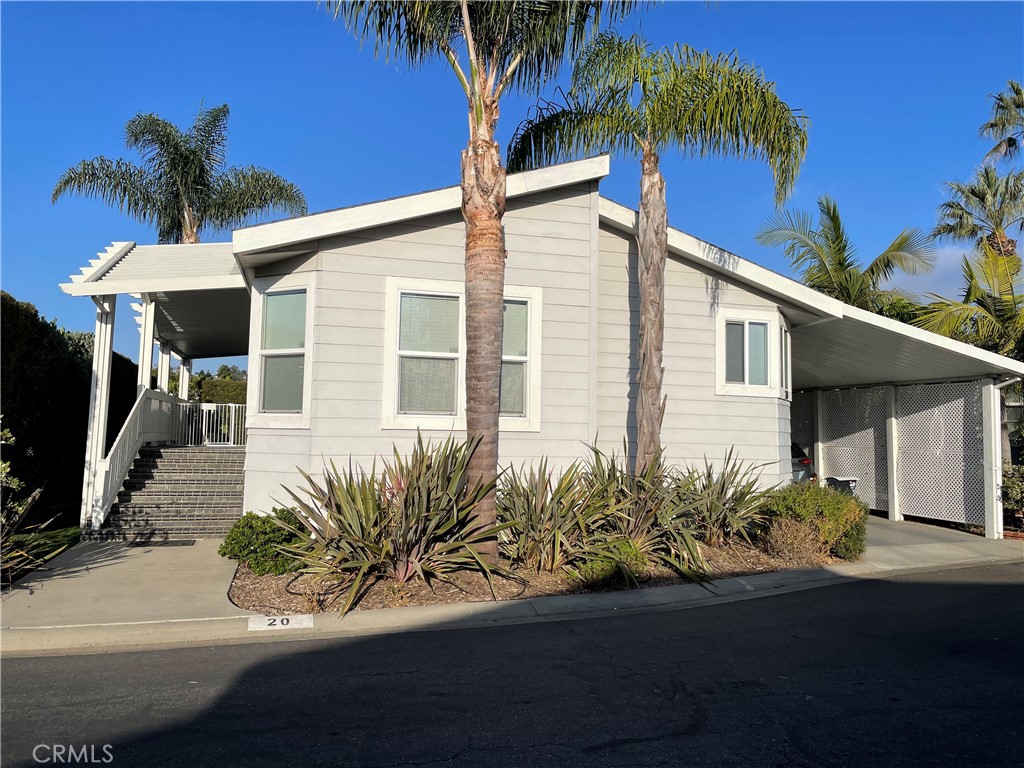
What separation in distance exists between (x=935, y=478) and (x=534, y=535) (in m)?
9.67

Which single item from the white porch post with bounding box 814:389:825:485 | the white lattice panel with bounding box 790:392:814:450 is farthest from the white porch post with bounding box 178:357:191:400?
the white porch post with bounding box 814:389:825:485

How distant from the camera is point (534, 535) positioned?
8305mm

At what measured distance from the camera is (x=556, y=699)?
15.8 feet

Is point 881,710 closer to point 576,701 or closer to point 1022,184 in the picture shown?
point 576,701

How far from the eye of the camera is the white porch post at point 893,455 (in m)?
14.6

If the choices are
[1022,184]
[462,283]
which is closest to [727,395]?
[462,283]

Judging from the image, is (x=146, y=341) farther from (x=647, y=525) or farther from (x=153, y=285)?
(x=647, y=525)

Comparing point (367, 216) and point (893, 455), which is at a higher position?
point (367, 216)

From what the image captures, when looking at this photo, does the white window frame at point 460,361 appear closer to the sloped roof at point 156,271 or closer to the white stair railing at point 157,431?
the sloped roof at point 156,271

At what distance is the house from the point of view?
940 centimetres

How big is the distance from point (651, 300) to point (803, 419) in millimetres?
9482

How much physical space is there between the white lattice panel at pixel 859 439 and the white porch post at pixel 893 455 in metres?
0.19

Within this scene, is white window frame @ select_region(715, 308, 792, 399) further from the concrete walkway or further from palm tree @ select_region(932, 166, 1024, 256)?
palm tree @ select_region(932, 166, 1024, 256)

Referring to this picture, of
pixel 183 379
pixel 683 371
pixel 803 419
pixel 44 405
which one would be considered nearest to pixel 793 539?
pixel 683 371
